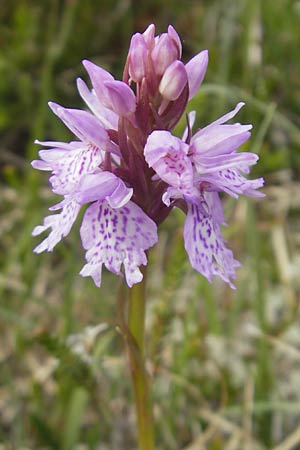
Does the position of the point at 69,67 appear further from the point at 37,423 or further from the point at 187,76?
the point at 187,76

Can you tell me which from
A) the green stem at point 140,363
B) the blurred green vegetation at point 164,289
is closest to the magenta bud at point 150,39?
the green stem at point 140,363

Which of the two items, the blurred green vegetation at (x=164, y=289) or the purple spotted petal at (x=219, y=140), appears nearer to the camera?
the purple spotted petal at (x=219, y=140)

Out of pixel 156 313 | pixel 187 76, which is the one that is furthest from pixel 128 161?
pixel 156 313

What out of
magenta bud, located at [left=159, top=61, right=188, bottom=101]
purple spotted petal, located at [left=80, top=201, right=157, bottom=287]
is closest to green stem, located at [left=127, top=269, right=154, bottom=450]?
purple spotted petal, located at [left=80, top=201, right=157, bottom=287]

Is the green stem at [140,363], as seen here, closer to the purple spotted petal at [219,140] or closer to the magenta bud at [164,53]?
the purple spotted petal at [219,140]

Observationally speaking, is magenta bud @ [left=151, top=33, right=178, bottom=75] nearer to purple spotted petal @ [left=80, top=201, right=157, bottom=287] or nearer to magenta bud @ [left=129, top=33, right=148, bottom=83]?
magenta bud @ [left=129, top=33, right=148, bottom=83]

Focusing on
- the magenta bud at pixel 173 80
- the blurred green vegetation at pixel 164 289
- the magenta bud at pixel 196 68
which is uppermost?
the magenta bud at pixel 173 80
